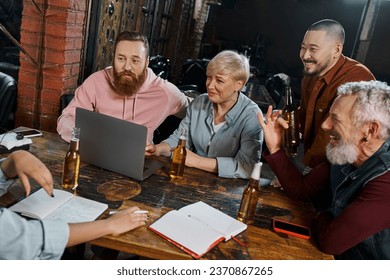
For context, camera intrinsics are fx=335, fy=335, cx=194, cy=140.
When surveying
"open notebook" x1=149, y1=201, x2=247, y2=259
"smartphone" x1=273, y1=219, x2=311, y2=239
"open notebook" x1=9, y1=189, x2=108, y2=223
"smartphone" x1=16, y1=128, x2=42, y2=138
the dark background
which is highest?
the dark background

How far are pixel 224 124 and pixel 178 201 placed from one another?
620 millimetres

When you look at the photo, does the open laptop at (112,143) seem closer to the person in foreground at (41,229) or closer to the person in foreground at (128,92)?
the person in foreground at (41,229)

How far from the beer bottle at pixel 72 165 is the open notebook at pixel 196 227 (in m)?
0.40

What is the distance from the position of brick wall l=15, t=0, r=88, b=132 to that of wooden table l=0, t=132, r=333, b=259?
73 cm

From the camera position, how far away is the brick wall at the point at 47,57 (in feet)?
7.18

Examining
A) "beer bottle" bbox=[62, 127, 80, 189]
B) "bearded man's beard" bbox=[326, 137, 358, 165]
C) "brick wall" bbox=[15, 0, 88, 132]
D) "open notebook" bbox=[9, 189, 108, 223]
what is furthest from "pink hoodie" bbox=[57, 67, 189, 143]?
"bearded man's beard" bbox=[326, 137, 358, 165]

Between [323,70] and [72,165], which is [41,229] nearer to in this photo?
[72,165]

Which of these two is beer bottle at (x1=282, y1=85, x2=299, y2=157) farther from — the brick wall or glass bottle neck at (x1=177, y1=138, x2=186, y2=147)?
the brick wall

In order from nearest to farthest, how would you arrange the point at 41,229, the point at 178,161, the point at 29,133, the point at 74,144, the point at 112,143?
the point at 41,229
the point at 74,144
the point at 112,143
the point at 178,161
the point at 29,133

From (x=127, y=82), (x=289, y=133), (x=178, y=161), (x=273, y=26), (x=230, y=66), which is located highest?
(x=273, y=26)

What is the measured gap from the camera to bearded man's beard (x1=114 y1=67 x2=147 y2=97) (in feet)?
6.43

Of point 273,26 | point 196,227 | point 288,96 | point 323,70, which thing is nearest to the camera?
point 196,227

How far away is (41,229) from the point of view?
897 millimetres

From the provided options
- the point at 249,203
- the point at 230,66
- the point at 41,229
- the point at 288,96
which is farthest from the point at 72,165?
the point at 288,96
